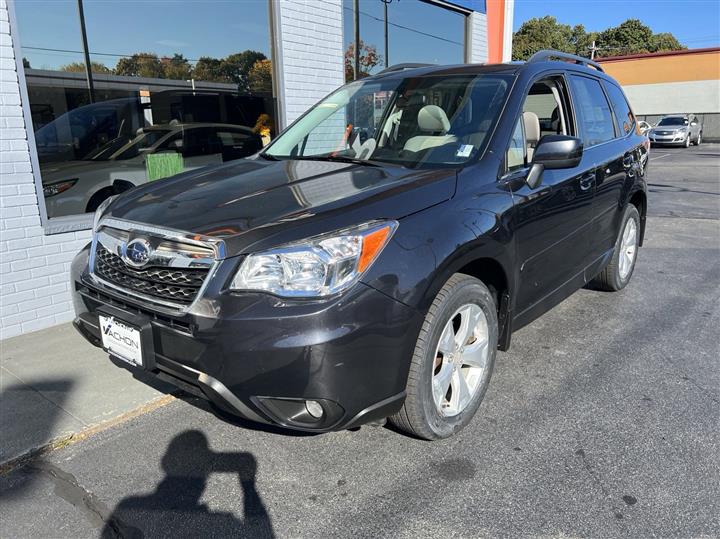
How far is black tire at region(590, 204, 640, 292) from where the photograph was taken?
496 cm

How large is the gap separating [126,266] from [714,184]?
1539 centimetres

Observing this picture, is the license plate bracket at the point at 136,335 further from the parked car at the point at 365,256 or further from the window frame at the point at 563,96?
the window frame at the point at 563,96

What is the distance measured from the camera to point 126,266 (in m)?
2.72

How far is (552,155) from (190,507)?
254 centimetres

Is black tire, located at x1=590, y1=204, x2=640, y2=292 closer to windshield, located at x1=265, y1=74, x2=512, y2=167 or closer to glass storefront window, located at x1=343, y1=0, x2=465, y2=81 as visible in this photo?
windshield, located at x1=265, y1=74, x2=512, y2=167

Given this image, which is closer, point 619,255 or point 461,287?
point 461,287

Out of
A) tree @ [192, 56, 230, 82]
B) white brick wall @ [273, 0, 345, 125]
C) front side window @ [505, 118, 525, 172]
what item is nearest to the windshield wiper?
front side window @ [505, 118, 525, 172]

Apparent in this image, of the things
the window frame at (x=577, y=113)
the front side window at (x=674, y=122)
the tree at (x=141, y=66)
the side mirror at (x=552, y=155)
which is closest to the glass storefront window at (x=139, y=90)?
the tree at (x=141, y=66)

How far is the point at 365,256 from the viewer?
234 centimetres

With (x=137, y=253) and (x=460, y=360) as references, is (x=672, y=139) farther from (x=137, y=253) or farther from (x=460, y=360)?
(x=137, y=253)

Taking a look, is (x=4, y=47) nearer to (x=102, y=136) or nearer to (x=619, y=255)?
(x=102, y=136)

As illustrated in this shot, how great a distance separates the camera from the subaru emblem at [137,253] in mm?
2572

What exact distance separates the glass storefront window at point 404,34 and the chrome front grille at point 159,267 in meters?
5.74

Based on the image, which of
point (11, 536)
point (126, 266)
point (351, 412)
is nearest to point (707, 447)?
point (351, 412)
